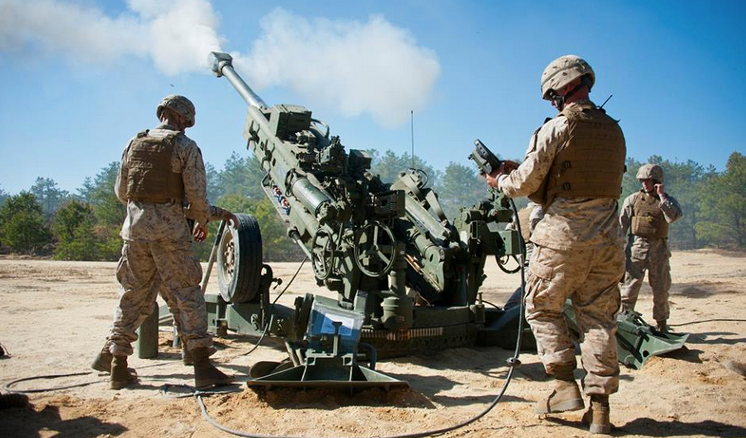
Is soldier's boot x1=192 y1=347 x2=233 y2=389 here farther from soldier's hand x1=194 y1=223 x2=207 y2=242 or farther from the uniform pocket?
the uniform pocket

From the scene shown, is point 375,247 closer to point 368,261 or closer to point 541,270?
point 368,261

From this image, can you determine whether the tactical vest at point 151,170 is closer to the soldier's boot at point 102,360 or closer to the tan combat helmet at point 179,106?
the tan combat helmet at point 179,106

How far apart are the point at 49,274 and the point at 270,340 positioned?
9.63 metres

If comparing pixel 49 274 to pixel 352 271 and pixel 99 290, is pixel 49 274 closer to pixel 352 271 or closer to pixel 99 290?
pixel 99 290

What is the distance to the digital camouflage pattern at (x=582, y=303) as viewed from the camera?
354 centimetres

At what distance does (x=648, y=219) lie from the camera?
7148 mm

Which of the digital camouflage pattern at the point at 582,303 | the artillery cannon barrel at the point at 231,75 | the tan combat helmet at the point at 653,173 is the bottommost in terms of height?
the digital camouflage pattern at the point at 582,303

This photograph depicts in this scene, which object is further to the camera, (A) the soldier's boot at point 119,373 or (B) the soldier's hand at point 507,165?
(A) the soldier's boot at point 119,373

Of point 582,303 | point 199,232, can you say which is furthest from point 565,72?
point 199,232

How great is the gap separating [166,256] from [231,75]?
21.3 ft

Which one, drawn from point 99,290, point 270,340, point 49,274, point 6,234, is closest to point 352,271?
point 270,340

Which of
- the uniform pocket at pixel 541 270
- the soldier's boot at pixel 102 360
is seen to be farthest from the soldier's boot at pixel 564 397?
the soldier's boot at pixel 102 360

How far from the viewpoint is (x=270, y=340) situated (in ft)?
22.5

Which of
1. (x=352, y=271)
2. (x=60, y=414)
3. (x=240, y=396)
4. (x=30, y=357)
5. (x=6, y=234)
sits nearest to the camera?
(x=60, y=414)
